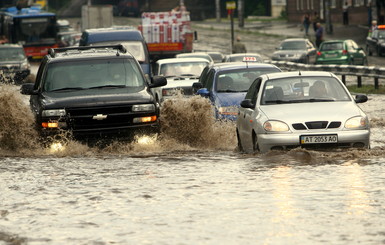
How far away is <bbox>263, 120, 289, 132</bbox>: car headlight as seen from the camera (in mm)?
14844

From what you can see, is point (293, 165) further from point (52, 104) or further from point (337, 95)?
point (52, 104)

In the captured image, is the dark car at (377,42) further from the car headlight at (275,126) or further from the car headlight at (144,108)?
the car headlight at (275,126)

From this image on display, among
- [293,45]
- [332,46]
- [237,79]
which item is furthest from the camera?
[293,45]

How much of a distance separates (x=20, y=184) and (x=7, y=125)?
4.76m

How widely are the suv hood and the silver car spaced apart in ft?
5.29

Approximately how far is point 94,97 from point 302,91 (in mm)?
3086

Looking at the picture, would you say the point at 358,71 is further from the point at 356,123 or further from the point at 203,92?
the point at 356,123

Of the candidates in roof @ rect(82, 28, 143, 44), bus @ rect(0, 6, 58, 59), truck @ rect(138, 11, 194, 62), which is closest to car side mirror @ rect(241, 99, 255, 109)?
roof @ rect(82, 28, 143, 44)

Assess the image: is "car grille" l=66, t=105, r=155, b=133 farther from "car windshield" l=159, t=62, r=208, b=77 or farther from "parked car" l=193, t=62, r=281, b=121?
"car windshield" l=159, t=62, r=208, b=77

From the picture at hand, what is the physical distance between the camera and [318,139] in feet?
48.3

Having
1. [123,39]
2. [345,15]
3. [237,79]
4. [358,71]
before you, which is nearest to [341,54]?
[358,71]

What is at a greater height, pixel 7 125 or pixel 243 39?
pixel 7 125

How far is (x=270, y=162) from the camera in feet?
48.0

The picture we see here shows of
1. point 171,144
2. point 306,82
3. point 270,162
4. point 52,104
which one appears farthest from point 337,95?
point 52,104
